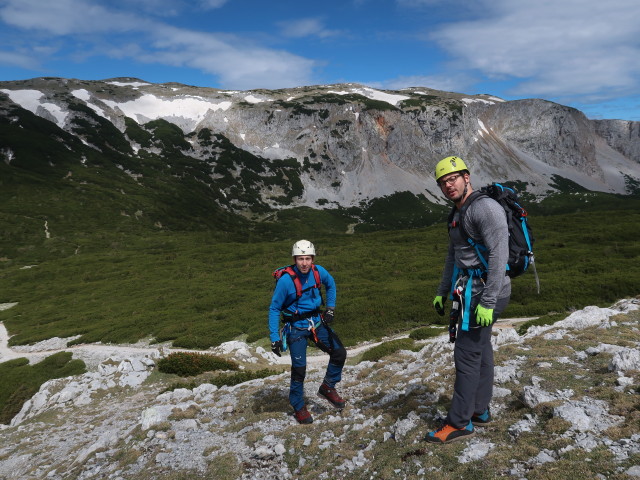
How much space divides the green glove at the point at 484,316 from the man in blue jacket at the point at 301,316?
4.21 metres

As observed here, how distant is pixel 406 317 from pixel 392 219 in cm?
14495

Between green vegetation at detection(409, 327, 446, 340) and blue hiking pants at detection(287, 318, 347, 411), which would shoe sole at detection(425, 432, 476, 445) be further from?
green vegetation at detection(409, 327, 446, 340)

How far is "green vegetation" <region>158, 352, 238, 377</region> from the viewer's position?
20.4m

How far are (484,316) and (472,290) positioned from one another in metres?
0.63

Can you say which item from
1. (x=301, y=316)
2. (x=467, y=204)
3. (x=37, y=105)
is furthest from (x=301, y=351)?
(x=37, y=105)

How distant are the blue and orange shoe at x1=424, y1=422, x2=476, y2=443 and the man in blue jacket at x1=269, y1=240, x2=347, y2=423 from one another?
3.19 metres

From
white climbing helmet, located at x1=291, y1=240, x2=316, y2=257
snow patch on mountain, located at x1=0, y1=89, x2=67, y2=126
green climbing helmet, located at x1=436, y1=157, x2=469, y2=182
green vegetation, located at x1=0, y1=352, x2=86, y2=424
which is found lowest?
green vegetation, located at x1=0, y1=352, x2=86, y2=424

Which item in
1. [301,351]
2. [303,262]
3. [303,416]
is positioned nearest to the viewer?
[303,262]

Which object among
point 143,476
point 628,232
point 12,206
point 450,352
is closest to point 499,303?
point 450,352

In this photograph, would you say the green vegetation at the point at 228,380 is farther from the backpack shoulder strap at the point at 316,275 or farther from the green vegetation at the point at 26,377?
the green vegetation at the point at 26,377

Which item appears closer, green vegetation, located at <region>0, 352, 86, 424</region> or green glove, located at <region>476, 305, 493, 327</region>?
green glove, located at <region>476, 305, 493, 327</region>

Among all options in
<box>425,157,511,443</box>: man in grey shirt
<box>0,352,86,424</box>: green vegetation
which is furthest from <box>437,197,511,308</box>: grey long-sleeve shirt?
<box>0,352,86,424</box>: green vegetation

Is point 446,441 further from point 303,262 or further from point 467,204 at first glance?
point 303,262

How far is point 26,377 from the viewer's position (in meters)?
26.2
